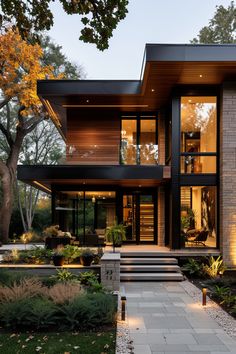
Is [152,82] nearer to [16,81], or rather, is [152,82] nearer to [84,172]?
[84,172]

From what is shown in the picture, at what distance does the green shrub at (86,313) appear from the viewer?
692cm

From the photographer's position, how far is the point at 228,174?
45.1 ft

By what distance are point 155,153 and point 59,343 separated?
1151 centimetres

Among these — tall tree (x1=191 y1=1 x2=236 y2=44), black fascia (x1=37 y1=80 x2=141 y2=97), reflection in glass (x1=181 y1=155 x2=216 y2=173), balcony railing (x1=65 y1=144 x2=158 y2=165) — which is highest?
tall tree (x1=191 y1=1 x2=236 y2=44)

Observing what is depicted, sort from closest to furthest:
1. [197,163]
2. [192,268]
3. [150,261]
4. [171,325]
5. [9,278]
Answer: [171,325], [9,278], [192,268], [150,261], [197,163]

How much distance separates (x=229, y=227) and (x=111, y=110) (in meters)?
7.81

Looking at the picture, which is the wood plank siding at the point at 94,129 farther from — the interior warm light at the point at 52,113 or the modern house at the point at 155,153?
the interior warm light at the point at 52,113

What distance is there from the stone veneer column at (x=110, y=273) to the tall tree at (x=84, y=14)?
21.0 feet

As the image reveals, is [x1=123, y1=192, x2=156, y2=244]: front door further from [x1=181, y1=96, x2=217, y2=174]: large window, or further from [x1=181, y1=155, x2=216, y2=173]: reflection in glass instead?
[x1=181, y1=96, x2=217, y2=174]: large window

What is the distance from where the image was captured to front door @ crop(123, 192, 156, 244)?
1770 cm

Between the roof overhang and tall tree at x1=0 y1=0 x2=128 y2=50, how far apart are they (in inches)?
232

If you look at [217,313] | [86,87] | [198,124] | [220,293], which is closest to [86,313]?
[217,313]

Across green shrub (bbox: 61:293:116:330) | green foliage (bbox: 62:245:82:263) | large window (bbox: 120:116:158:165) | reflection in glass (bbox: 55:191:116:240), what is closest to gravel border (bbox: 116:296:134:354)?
green shrub (bbox: 61:293:116:330)

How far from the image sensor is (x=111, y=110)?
58.2ft
